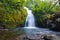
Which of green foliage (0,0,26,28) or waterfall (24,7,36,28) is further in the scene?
waterfall (24,7,36,28)

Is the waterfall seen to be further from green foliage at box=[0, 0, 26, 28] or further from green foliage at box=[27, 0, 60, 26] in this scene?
green foliage at box=[0, 0, 26, 28]

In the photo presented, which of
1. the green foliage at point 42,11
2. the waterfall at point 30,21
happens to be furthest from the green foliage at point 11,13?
the green foliage at point 42,11

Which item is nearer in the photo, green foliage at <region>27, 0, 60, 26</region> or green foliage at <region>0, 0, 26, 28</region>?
green foliage at <region>0, 0, 26, 28</region>

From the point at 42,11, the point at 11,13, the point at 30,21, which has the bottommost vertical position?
the point at 30,21

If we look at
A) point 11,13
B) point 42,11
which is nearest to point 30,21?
point 42,11

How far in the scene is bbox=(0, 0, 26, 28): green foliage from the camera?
70.6 feet

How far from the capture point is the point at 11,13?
22812 millimetres

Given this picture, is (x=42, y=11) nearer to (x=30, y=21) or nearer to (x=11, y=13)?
(x=30, y=21)

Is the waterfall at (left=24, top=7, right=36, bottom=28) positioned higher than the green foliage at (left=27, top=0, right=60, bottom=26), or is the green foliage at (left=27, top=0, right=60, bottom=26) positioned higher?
the green foliage at (left=27, top=0, right=60, bottom=26)

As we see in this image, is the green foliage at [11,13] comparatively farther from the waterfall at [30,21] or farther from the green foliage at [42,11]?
the green foliage at [42,11]

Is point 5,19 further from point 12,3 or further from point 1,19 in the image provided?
point 12,3

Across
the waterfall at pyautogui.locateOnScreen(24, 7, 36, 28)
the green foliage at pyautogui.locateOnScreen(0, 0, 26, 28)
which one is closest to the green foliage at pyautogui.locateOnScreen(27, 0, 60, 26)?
the waterfall at pyautogui.locateOnScreen(24, 7, 36, 28)

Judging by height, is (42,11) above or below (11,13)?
above

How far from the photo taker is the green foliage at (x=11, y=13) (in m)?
21.5
